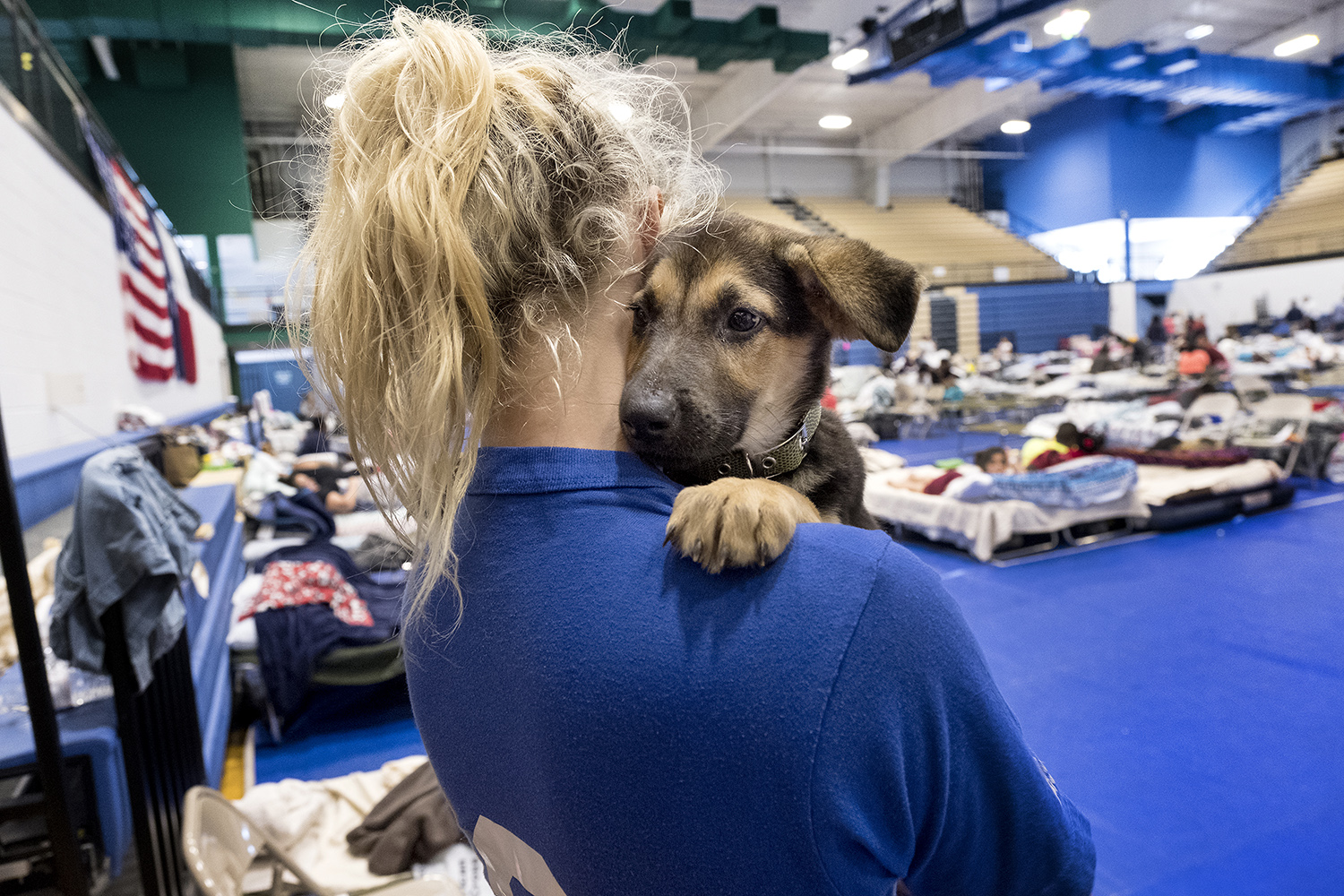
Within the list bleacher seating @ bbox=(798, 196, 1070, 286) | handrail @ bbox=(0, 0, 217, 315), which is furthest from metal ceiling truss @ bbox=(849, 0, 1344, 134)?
handrail @ bbox=(0, 0, 217, 315)

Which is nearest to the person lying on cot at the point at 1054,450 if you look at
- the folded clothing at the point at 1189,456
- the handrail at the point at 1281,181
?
the folded clothing at the point at 1189,456

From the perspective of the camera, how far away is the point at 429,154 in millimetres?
724

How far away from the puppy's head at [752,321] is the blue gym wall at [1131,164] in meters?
28.0

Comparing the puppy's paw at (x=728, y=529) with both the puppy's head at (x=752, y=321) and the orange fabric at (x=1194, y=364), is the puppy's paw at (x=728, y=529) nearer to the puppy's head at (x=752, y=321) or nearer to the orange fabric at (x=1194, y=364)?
the puppy's head at (x=752, y=321)

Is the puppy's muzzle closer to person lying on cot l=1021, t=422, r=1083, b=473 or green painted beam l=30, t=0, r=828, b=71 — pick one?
green painted beam l=30, t=0, r=828, b=71

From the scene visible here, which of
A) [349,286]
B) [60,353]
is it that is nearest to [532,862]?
[349,286]

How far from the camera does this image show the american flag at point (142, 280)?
7.01m

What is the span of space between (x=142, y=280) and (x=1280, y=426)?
38.9 ft

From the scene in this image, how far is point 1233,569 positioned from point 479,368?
21.4 ft

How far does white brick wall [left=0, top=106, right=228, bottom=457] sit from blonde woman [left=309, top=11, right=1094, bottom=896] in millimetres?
3108

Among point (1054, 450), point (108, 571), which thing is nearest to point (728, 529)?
point (108, 571)

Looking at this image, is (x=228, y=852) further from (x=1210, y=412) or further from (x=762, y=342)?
(x=1210, y=412)

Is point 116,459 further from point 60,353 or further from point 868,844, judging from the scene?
point 60,353

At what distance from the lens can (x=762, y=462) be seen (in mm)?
1387
